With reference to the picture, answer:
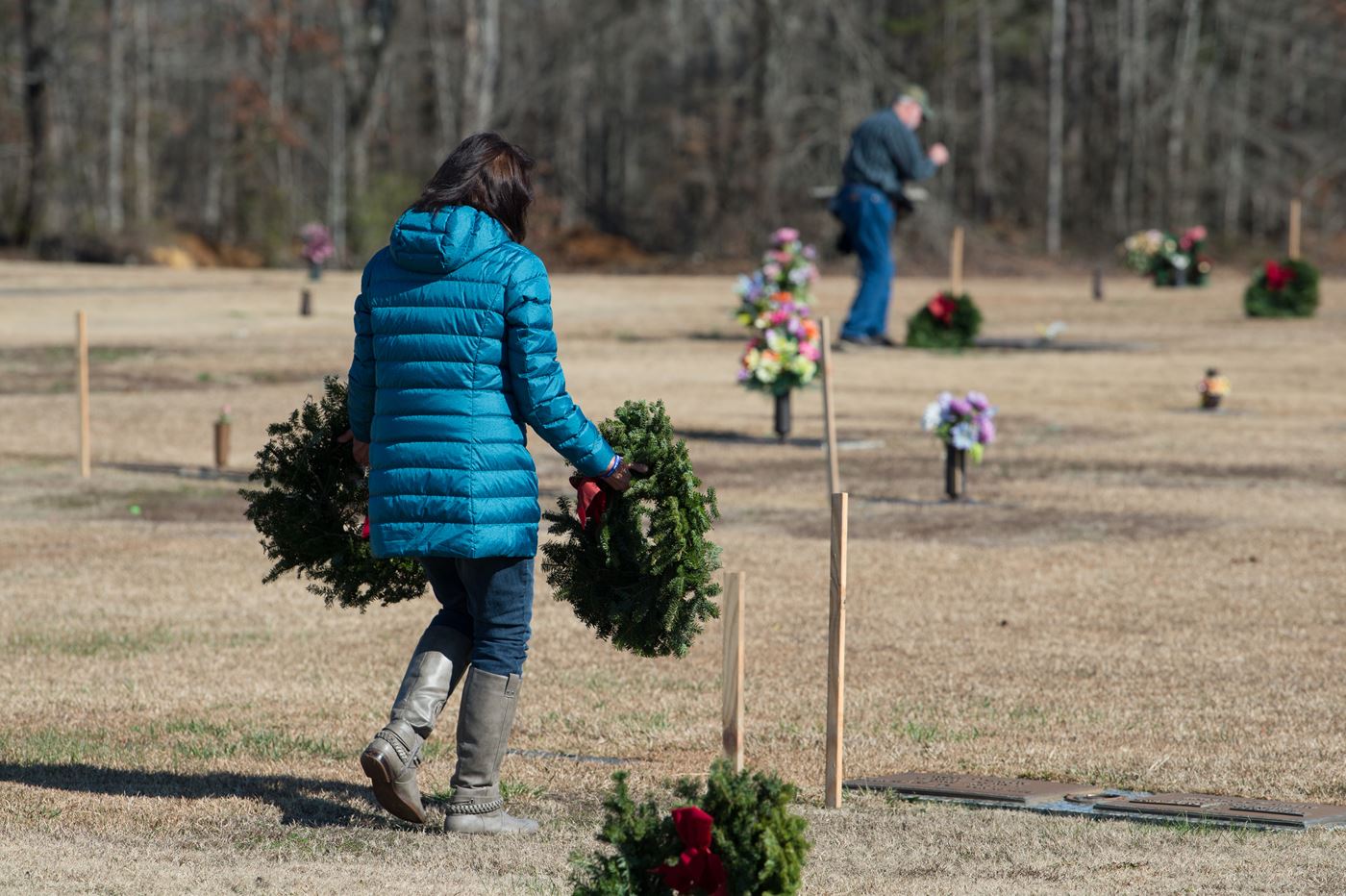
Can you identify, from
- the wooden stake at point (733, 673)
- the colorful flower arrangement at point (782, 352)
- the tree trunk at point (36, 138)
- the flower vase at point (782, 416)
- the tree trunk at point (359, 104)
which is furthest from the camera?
the tree trunk at point (36, 138)

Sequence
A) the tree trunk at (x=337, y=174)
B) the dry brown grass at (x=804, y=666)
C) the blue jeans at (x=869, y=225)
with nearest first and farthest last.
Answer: the dry brown grass at (x=804, y=666) → the blue jeans at (x=869, y=225) → the tree trunk at (x=337, y=174)

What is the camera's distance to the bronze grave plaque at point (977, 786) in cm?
608

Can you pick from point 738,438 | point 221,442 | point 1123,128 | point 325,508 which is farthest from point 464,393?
point 1123,128

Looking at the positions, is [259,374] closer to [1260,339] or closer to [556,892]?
[1260,339]

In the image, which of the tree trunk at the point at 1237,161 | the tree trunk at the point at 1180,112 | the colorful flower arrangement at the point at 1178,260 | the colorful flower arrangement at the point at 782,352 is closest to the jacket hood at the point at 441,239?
the colorful flower arrangement at the point at 782,352

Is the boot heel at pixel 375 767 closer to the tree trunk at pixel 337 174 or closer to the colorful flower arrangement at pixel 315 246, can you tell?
the colorful flower arrangement at pixel 315 246

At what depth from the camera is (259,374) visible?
22938 mm

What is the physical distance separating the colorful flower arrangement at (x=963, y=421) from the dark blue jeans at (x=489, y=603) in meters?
7.81

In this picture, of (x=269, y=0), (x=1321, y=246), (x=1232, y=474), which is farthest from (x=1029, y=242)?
(x=1232, y=474)

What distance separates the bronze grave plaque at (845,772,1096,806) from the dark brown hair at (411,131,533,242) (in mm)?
2020

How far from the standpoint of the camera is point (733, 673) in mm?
5383

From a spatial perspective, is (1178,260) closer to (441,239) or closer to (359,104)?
(359,104)

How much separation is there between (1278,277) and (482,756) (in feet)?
88.4

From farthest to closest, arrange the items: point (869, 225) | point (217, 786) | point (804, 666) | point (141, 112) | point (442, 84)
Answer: point (141, 112)
point (442, 84)
point (869, 225)
point (804, 666)
point (217, 786)
